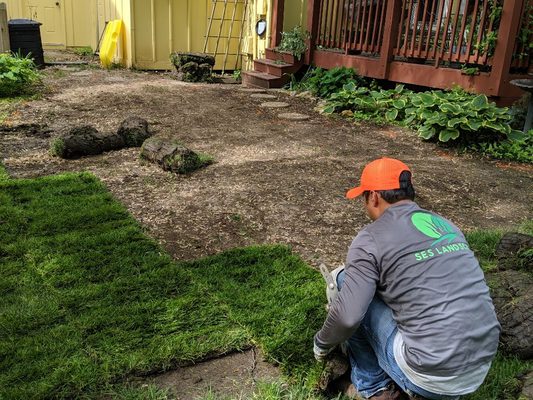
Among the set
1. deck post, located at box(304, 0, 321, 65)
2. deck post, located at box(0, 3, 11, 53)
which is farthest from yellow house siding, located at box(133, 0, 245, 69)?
deck post, located at box(304, 0, 321, 65)

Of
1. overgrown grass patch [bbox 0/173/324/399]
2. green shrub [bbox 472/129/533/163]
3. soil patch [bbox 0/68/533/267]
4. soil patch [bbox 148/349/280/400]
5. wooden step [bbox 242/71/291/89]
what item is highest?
wooden step [bbox 242/71/291/89]

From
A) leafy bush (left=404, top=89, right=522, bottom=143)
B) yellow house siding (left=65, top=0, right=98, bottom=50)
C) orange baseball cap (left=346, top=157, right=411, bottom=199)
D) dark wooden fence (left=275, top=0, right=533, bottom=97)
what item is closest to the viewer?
orange baseball cap (left=346, top=157, right=411, bottom=199)

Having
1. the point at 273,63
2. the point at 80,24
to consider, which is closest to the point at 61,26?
the point at 80,24

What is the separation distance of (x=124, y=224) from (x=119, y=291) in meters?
1.02

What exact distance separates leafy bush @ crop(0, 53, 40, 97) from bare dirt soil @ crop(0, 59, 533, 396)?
0.61 m

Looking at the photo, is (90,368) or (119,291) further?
(119,291)

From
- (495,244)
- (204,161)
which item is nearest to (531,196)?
(495,244)

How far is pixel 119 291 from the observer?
122 inches

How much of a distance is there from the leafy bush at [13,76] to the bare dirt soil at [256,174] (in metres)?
0.61

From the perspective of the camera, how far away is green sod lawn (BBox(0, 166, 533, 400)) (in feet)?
8.03

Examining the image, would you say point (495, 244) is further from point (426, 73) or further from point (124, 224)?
point (426, 73)

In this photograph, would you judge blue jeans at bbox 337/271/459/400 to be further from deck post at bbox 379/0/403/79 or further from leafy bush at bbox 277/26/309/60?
leafy bush at bbox 277/26/309/60

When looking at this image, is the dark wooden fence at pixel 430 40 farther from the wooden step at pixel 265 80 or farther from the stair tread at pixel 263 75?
the stair tread at pixel 263 75

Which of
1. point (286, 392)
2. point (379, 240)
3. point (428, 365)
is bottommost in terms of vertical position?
point (286, 392)
